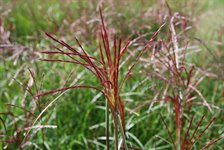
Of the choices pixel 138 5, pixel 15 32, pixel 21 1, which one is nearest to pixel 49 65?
pixel 15 32

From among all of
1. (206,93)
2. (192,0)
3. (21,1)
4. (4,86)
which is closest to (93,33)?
(4,86)

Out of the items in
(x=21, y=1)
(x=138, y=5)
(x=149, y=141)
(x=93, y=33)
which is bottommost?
(x=149, y=141)

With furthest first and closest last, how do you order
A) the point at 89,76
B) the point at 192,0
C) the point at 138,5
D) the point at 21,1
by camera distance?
the point at 21,1
the point at 138,5
the point at 192,0
the point at 89,76

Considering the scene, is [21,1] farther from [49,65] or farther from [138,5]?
[49,65]

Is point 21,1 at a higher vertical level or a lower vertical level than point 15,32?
higher

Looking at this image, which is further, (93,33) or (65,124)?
(93,33)

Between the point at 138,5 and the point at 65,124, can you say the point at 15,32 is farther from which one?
the point at 65,124

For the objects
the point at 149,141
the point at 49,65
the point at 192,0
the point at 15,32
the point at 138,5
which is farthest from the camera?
the point at 138,5

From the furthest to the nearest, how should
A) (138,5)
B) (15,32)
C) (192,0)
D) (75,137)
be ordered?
(138,5), (15,32), (192,0), (75,137)

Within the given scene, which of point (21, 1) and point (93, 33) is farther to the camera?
point (21, 1)
